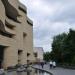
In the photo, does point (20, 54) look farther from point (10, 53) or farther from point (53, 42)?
point (53, 42)

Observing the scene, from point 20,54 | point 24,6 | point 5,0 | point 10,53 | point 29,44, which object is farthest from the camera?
point 29,44

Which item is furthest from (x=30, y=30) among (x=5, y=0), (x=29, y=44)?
(x=5, y=0)

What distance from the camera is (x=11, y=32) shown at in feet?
255

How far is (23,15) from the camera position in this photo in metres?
93.8

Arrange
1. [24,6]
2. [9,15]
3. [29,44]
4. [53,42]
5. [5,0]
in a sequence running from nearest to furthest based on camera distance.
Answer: [5,0] → [9,15] → [24,6] → [29,44] → [53,42]

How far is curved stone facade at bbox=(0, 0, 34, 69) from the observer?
6621 centimetres

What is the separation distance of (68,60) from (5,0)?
4897 centimetres

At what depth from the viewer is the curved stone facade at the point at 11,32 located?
6621cm

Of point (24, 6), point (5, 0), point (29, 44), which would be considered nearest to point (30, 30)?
point (29, 44)

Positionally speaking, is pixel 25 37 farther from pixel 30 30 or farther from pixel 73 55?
pixel 73 55

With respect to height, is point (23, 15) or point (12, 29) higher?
point (23, 15)

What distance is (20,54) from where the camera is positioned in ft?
301

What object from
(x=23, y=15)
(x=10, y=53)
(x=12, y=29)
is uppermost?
(x=23, y=15)

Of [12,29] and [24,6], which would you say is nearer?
[12,29]
